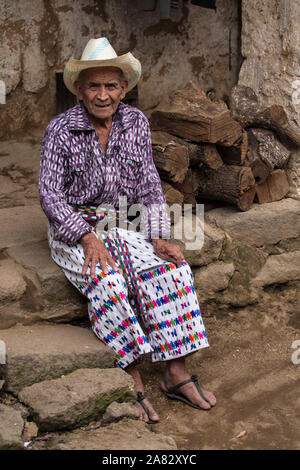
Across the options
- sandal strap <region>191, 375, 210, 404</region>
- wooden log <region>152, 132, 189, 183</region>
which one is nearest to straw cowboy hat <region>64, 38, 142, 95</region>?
wooden log <region>152, 132, 189, 183</region>

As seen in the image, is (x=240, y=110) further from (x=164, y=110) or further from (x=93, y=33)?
(x=93, y=33)

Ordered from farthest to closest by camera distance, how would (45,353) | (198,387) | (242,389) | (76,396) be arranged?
1. (242,389)
2. (198,387)
3. (45,353)
4. (76,396)

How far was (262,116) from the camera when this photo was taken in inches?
191

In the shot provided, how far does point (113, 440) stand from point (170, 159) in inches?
74.4

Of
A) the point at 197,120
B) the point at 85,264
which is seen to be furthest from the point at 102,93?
the point at 197,120

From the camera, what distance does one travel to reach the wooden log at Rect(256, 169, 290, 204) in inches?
192

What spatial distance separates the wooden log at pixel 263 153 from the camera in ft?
15.5

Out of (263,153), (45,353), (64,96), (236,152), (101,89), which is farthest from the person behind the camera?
(64,96)

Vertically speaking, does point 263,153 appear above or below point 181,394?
above

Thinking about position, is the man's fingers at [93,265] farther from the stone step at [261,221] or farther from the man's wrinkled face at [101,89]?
the stone step at [261,221]

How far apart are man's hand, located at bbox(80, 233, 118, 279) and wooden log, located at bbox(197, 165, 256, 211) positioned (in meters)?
1.31

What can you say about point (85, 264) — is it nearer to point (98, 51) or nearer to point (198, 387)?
point (198, 387)

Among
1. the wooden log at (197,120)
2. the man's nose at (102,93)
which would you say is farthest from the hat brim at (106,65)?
the wooden log at (197,120)

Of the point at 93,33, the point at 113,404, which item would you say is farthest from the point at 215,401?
the point at 93,33
